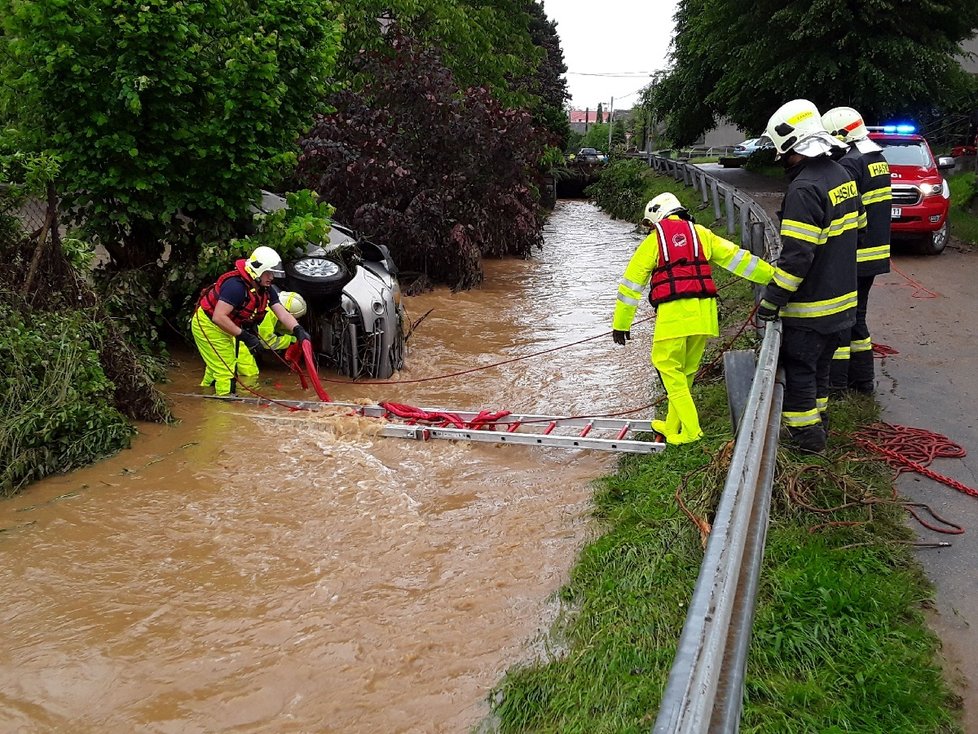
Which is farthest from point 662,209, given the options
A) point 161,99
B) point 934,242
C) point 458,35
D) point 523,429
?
point 458,35

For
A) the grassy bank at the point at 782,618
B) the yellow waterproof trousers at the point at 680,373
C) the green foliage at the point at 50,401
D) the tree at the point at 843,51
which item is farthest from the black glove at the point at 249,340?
the tree at the point at 843,51

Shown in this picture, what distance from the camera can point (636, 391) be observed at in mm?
8219

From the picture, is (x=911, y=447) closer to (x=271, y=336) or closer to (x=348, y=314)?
(x=348, y=314)

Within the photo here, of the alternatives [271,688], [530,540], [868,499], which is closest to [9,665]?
[271,688]

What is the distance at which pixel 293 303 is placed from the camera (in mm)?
7988

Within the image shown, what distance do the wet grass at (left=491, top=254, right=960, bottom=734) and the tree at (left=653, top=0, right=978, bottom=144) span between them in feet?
54.0

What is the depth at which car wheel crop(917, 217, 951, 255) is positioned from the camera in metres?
12.7

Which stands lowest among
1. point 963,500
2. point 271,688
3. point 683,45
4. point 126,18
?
point 271,688

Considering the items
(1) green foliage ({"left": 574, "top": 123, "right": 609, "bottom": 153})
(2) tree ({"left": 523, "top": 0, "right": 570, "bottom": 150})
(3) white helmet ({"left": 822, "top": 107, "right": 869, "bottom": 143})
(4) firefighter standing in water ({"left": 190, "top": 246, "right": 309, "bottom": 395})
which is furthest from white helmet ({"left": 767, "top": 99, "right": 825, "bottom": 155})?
(1) green foliage ({"left": 574, "top": 123, "right": 609, "bottom": 153})

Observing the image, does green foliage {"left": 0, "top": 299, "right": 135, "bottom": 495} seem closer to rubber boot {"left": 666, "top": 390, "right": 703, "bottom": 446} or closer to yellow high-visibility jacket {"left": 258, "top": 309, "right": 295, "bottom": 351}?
yellow high-visibility jacket {"left": 258, "top": 309, "right": 295, "bottom": 351}

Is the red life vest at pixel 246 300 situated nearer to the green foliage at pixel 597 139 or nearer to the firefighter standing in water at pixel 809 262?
the firefighter standing in water at pixel 809 262

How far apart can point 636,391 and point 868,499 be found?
3.97 m

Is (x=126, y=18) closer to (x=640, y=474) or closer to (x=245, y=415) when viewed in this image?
(x=245, y=415)

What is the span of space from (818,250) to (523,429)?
3.00 meters
